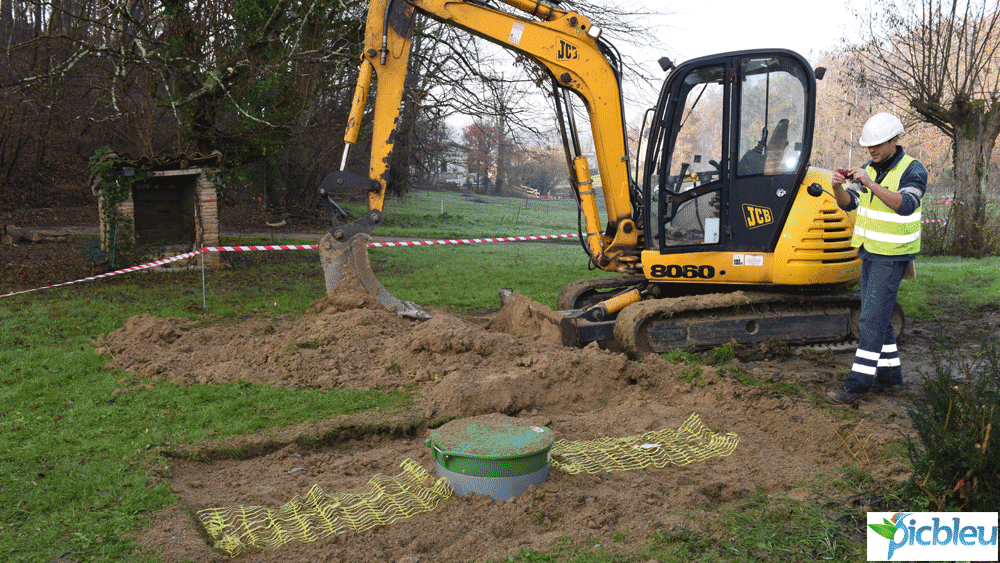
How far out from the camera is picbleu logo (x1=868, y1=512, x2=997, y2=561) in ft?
9.57

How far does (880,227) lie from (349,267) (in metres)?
5.05

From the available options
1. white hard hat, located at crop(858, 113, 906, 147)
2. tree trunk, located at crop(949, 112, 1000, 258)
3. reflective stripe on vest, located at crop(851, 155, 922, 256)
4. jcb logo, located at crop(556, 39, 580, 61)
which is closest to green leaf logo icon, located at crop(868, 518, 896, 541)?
reflective stripe on vest, located at crop(851, 155, 922, 256)

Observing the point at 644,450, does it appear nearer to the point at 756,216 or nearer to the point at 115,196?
the point at 756,216

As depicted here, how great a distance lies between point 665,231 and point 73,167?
79.6 ft

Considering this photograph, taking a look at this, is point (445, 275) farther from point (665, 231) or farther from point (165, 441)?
point (165, 441)

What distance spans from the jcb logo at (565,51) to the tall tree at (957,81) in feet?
30.4

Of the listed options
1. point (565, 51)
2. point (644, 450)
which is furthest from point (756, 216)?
point (644, 450)

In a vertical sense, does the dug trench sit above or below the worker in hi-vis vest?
below

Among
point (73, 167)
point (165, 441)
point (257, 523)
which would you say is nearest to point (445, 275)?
point (165, 441)

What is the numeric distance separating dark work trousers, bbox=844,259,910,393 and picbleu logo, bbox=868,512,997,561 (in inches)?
95.2

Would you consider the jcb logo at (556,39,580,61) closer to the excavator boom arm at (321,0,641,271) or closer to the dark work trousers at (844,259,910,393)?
the excavator boom arm at (321,0,641,271)

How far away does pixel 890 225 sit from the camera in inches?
204

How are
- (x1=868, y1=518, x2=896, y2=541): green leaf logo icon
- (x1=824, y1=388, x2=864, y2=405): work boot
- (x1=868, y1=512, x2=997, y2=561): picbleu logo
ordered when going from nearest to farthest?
(x1=868, y1=512, x2=997, y2=561): picbleu logo, (x1=868, y1=518, x2=896, y2=541): green leaf logo icon, (x1=824, y1=388, x2=864, y2=405): work boot

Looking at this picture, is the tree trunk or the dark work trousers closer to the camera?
the dark work trousers
